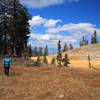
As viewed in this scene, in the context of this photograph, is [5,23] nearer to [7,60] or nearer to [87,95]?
[7,60]

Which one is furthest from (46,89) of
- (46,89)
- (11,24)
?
(11,24)

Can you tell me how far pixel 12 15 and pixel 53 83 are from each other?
38333mm

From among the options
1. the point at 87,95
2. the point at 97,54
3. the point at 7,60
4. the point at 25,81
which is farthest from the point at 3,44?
the point at 97,54

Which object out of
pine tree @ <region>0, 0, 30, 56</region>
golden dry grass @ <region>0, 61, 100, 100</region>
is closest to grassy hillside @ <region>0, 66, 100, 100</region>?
golden dry grass @ <region>0, 61, 100, 100</region>

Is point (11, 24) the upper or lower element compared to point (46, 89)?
upper

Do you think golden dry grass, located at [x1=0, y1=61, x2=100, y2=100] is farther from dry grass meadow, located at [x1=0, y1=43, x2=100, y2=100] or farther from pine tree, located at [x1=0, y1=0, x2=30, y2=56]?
pine tree, located at [x1=0, y1=0, x2=30, y2=56]

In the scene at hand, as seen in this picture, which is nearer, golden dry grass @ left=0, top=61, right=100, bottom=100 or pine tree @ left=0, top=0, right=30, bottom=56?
golden dry grass @ left=0, top=61, right=100, bottom=100

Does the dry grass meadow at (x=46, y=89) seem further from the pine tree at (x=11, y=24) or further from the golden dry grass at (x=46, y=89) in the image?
the pine tree at (x=11, y=24)

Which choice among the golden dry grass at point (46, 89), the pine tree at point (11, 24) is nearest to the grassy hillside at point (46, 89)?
the golden dry grass at point (46, 89)

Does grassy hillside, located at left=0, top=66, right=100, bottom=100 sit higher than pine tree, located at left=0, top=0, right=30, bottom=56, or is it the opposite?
pine tree, located at left=0, top=0, right=30, bottom=56

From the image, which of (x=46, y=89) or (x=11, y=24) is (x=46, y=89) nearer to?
(x=46, y=89)

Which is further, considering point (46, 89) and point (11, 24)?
point (11, 24)

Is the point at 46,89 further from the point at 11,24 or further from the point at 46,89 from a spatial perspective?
the point at 11,24

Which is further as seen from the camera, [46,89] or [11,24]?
[11,24]
